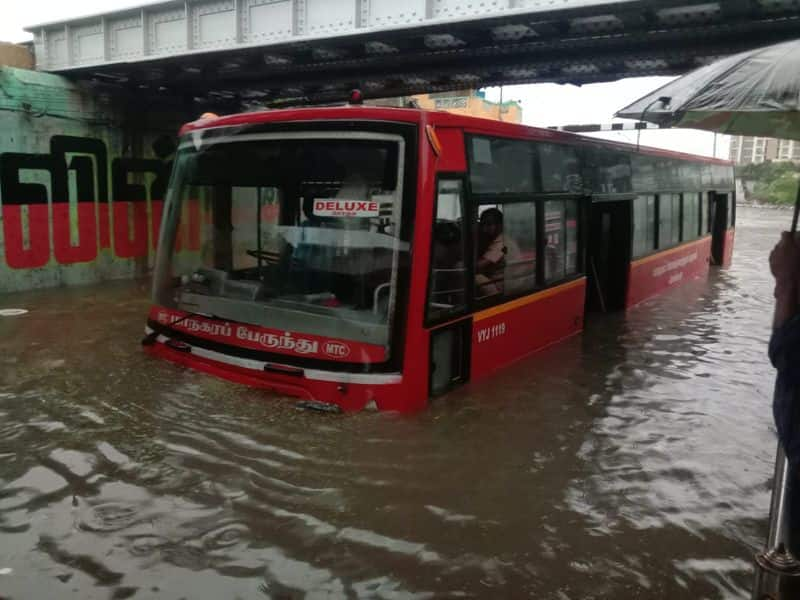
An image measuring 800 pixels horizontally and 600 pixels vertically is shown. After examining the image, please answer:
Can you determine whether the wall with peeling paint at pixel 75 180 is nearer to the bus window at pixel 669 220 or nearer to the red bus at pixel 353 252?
the red bus at pixel 353 252

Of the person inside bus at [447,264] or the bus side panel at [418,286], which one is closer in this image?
the bus side panel at [418,286]

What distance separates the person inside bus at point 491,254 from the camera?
628cm

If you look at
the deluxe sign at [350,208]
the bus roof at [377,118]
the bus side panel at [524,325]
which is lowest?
the bus side panel at [524,325]

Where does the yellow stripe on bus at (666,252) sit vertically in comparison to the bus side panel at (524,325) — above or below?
above

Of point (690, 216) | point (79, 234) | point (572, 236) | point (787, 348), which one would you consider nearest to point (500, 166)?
point (572, 236)

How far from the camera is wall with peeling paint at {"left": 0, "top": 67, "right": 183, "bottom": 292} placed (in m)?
12.3

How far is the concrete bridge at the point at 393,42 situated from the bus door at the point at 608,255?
107 inches

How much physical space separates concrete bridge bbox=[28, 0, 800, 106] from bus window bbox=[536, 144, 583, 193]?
2.01 m

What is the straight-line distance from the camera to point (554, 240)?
7.93 m

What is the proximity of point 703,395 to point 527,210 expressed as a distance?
8.85 ft

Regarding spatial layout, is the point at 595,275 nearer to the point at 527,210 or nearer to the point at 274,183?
the point at 527,210

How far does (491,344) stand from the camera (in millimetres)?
6613

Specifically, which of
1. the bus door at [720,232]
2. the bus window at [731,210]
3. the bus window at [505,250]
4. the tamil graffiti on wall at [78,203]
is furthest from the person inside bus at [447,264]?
the bus window at [731,210]

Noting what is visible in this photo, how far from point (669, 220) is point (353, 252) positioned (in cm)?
923
